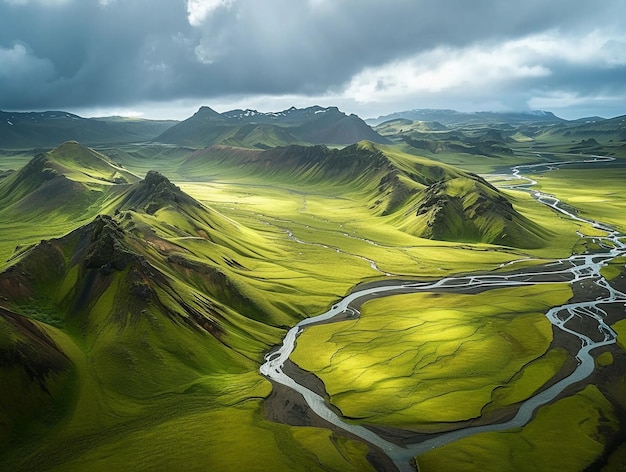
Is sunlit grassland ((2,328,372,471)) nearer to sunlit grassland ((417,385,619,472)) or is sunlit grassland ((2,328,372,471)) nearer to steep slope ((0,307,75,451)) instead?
steep slope ((0,307,75,451))

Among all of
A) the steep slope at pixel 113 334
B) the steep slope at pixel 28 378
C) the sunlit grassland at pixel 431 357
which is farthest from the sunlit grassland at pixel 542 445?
the steep slope at pixel 28 378

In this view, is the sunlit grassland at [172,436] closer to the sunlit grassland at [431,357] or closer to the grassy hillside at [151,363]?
the grassy hillside at [151,363]

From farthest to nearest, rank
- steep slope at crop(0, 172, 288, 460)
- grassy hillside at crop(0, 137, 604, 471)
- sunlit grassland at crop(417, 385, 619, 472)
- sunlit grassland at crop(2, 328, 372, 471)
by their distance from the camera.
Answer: steep slope at crop(0, 172, 288, 460) < sunlit grassland at crop(417, 385, 619, 472) < grassy hillside at crop(0, 137, 604, 471) < sunlit grassland at crop(2, 328, 372, 471)

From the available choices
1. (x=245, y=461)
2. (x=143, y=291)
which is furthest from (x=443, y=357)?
(x=143, y=291)

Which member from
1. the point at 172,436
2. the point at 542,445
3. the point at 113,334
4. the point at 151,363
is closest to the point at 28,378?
the point at 113,334

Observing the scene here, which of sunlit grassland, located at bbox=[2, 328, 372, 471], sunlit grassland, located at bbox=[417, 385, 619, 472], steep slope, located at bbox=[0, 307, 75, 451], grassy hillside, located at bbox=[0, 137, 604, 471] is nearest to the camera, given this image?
sunlit grassland, located at bbox=[2, 328, 372, 471]

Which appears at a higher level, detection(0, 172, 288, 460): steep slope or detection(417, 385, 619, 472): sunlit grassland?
detection(0, 172, 288, 460): steep slope

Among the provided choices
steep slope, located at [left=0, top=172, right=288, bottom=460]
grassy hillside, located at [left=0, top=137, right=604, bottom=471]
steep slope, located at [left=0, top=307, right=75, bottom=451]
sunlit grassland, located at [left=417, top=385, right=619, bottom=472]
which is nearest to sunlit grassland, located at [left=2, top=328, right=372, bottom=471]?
grassy hillside, located at [left=0, top=137, right=604, bottom=471]
